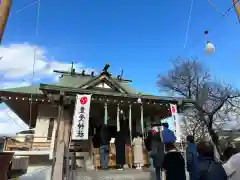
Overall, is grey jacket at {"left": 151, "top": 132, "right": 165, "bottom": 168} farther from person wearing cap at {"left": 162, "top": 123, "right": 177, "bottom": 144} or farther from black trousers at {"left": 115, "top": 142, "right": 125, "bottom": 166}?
black trousers at {"left": 115, "top": 142, "right": 125, "bottom": 166}

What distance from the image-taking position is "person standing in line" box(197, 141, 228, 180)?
9.94 ft

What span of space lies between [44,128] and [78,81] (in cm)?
523

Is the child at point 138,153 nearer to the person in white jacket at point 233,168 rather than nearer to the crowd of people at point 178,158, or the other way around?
the crowd of people at point 178,158

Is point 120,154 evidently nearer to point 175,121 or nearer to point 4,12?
point 175,121

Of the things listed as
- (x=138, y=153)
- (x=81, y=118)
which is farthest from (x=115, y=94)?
(x=138, y=153)

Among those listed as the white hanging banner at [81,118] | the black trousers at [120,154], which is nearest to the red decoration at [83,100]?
the white hanging banner at [81,118]

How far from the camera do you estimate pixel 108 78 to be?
12.7 m

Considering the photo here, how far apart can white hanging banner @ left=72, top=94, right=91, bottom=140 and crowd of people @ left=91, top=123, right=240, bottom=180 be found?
2.43 feet

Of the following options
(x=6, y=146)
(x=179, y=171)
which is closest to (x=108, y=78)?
(x=6, y=146)

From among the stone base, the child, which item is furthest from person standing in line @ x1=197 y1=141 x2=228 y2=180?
the child

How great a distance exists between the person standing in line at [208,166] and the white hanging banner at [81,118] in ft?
16.7

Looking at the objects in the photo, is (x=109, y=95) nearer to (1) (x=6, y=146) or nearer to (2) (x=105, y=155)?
(2) (x=105, y=155)

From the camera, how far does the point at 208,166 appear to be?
310 cm

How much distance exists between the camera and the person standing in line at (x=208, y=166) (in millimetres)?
3029
